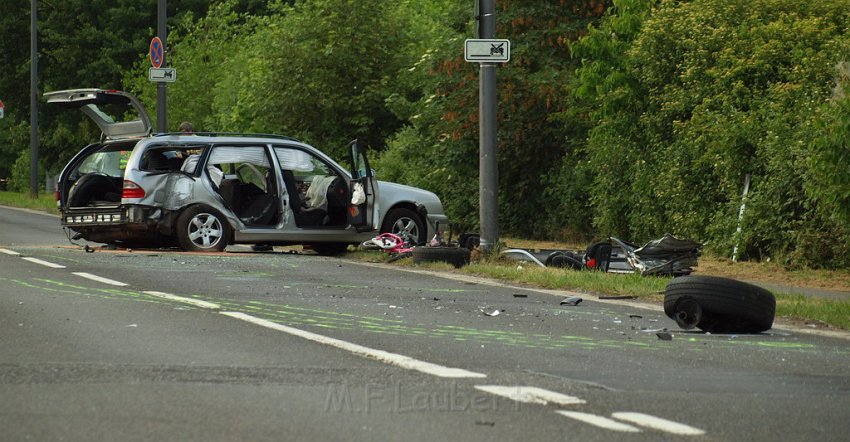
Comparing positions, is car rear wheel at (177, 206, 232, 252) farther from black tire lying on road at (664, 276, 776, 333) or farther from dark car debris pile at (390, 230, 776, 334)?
black tire lying on road at (664, 276, 776, 333)

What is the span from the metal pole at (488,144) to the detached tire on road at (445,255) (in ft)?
3.08

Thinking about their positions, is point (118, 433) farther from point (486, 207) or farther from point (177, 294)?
point (486, 207)

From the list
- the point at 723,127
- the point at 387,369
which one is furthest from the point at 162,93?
the point at 387,369

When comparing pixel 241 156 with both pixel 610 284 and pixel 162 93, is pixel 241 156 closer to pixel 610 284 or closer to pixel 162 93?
pixel 610 284

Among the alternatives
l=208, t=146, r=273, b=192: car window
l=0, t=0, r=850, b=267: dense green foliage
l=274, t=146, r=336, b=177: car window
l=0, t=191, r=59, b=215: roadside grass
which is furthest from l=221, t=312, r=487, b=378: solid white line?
l=0, t=191, r=59, b=215: roadside grass

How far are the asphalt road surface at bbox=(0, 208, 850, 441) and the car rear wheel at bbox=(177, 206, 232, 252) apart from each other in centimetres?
555

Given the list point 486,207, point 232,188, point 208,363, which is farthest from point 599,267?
point 208,363

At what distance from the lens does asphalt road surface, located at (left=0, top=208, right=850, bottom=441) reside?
6914 millimetres

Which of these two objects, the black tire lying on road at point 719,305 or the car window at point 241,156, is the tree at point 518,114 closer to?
the car window at point 241,156

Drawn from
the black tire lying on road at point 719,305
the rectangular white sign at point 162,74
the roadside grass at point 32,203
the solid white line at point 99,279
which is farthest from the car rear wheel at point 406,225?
the roadside grass at point 32,203

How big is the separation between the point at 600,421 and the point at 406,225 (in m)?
14.5

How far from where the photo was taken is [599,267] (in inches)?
688

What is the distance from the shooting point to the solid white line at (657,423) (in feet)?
22.1

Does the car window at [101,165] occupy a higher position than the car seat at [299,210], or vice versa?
the car window at [101,165]
